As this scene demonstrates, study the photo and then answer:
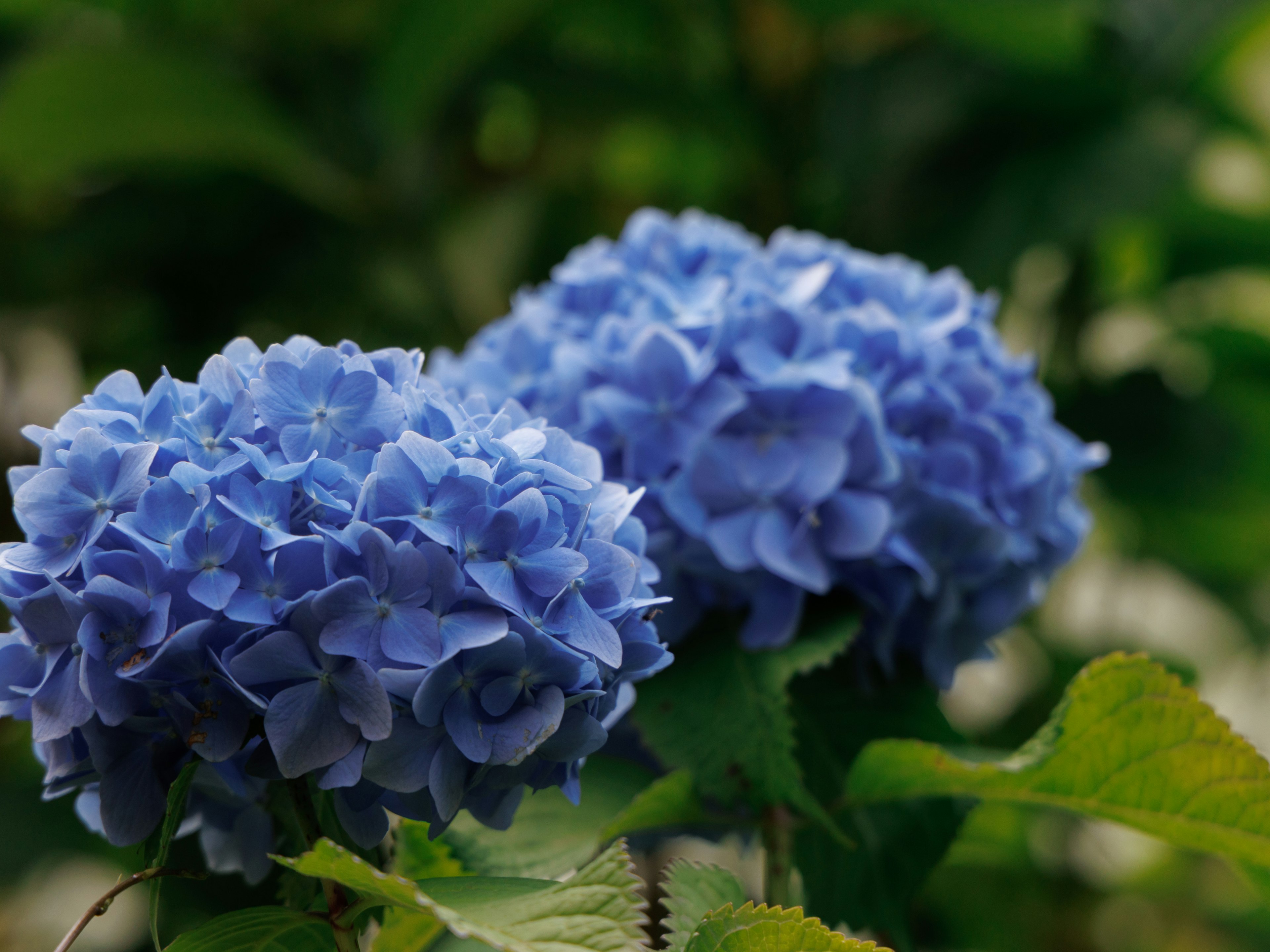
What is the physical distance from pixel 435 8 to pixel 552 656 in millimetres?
833

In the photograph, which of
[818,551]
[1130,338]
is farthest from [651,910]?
[1130,338]

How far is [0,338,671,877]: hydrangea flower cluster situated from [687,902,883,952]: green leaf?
66 mm

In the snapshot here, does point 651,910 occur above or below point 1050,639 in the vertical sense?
below

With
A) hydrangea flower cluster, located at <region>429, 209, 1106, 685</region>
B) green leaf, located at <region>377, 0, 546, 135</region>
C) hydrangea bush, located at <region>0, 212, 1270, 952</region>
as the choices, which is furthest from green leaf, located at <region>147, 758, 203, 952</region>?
green leaf, located at <region>377, 0, 546, 135</region>

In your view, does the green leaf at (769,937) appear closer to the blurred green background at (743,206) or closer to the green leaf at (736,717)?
the green leaf at (736,717)

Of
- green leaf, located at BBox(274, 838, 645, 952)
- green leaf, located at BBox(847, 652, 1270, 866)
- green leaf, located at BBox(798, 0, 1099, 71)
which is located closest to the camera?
green leaf, located at BBox(274, 838, 645, 952)

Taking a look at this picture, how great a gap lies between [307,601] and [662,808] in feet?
0.68

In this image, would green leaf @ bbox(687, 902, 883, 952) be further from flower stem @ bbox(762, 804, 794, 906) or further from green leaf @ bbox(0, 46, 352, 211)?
green leaf @ bbox(0, 46, 352, 211)

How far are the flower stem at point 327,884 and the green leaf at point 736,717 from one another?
0.55 feet

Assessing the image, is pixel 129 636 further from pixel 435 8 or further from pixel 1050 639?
pixel 1050 639

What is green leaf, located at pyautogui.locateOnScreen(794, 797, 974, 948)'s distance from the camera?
20.8 inches

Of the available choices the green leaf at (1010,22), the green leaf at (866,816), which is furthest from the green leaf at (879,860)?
the green leaf at (1010,22)

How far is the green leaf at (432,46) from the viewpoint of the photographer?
1.00 m

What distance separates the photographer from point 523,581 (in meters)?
0.34
